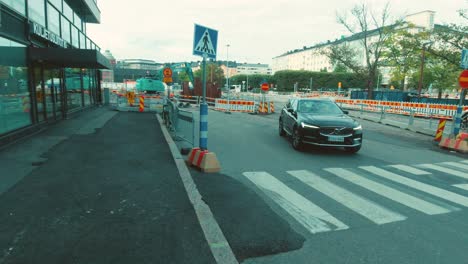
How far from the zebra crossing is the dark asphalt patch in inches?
13.4

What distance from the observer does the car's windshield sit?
1022 cm

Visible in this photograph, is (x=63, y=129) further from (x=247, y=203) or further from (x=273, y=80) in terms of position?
(x=273, y=80)

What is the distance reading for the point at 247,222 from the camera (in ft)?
13.4

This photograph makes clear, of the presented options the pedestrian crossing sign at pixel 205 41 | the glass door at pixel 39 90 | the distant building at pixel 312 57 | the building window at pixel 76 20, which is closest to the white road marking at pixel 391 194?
the pedestrian crossing sign at pixel 205 41

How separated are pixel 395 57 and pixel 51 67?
4804cm

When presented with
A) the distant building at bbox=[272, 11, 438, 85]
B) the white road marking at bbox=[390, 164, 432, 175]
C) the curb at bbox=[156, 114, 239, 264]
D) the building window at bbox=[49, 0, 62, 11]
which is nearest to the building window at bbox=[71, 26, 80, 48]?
the building window at bbox=[49, 0, 62, 11]

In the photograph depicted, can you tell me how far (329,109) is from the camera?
1041 cm

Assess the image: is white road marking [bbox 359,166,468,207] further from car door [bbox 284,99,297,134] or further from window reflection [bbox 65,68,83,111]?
window reflection [bbox 65,68,83,111]

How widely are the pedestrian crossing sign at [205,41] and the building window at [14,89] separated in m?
5.82

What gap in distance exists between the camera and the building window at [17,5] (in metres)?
8.78

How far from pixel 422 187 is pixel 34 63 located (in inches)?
485

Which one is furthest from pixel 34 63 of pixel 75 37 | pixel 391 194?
pixel 391 194

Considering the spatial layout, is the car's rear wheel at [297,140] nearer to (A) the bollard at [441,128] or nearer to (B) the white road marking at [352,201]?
(B) the white road marking at [352,201]

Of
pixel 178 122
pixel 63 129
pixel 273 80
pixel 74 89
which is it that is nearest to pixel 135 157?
pixel 178 122
